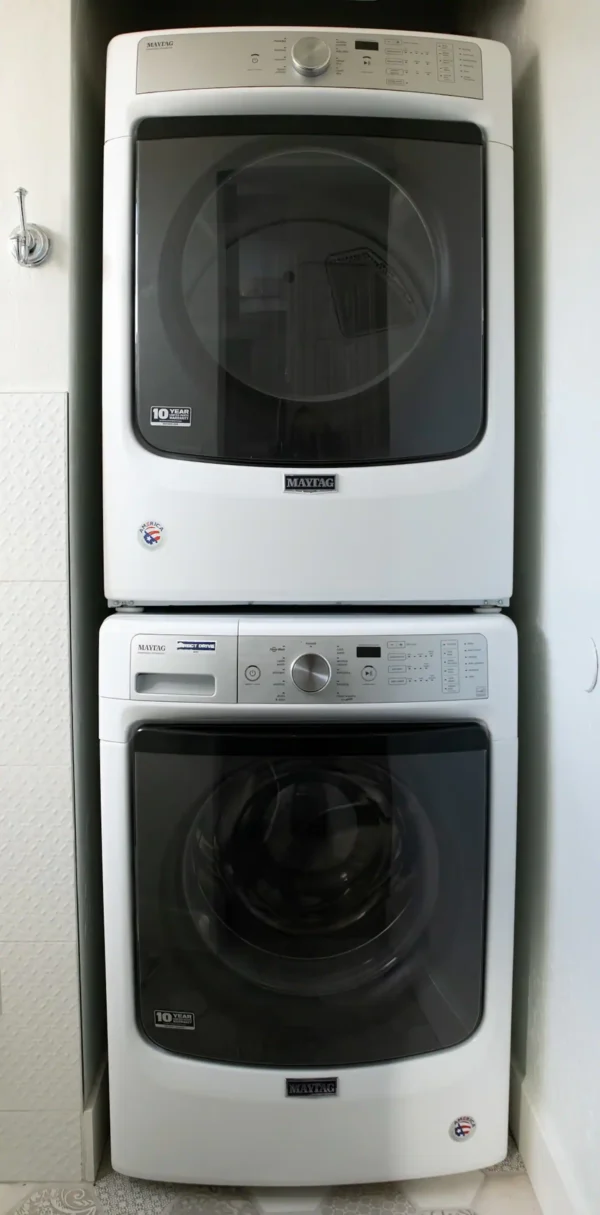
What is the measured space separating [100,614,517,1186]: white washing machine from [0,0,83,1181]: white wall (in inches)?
3.8

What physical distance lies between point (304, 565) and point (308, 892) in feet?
1.50

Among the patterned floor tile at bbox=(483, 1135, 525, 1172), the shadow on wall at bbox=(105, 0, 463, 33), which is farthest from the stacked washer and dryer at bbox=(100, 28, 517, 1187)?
the shadow on wall at bbox=(105, 0, 463, 33)

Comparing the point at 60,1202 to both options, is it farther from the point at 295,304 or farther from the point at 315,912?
the point at 295,304

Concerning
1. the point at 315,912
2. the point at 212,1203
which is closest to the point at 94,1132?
the point at 212,1203

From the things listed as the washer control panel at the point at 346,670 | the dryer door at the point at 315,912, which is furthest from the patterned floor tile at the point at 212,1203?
the washer control panel at the point at 346,670

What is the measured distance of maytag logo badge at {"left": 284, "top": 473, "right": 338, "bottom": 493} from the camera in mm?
1050

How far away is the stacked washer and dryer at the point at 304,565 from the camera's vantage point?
3.40 feet

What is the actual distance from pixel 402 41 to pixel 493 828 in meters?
1.08

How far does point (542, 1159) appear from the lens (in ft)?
3.66

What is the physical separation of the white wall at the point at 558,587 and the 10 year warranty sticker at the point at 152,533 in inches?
21.6

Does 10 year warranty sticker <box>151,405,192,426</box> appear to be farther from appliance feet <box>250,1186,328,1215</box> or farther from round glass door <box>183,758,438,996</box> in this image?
appliance feet <box>250,1186,328,1215</box>

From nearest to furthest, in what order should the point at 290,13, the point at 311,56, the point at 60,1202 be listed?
the point at 311,56, the point at 60,1202, the point at 290,13

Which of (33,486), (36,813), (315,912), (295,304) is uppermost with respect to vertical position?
(295,304)

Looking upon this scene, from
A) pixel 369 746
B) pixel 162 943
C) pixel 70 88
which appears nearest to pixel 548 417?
pixel 369 746
